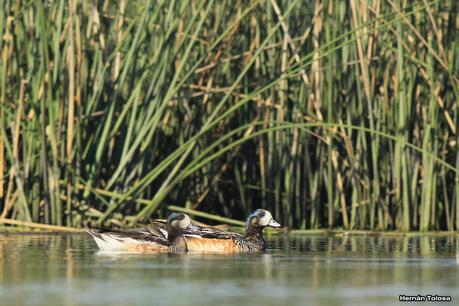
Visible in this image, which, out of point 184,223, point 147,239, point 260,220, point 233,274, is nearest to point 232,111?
point 260,220

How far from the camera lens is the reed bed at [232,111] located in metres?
12.5

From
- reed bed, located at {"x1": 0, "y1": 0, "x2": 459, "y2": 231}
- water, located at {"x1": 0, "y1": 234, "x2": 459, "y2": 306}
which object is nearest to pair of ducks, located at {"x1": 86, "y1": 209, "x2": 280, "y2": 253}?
water, located at {"x1": 0, "y1": 234, "x2": 459, "y2": 306}

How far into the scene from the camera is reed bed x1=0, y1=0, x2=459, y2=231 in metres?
12.5

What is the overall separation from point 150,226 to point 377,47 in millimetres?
2905

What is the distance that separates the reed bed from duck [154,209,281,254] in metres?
0.90

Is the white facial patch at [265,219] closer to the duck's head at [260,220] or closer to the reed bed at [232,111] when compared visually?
the duck's head at [260,220]

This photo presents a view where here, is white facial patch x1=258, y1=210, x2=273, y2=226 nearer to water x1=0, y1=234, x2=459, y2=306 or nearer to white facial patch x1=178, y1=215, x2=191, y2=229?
water x1=0, y1=234, x2=459, y2=306

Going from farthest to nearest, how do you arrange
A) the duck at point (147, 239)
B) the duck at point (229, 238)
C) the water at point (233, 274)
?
the duck at point (229, 238) < the duck at point (147, 239) < the water at point (233, 274)

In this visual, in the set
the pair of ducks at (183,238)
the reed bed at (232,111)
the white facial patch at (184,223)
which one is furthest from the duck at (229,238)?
the reed bed at (232,111)

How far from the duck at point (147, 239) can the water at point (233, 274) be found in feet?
0.52

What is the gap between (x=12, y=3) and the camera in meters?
12.6

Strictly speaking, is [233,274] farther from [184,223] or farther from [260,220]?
[260,220]

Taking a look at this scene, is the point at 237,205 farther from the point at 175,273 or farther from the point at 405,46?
the point at 175,273

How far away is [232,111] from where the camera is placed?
12.4 metres
